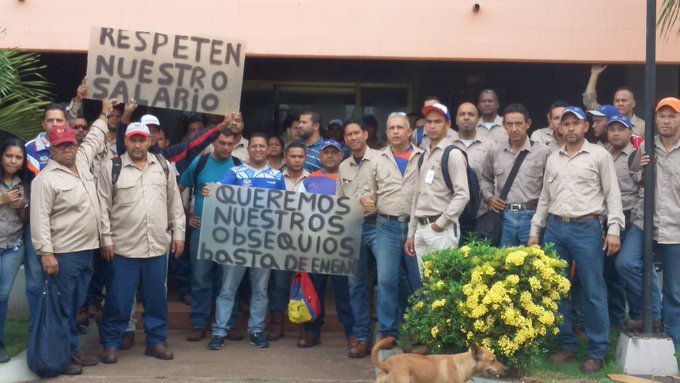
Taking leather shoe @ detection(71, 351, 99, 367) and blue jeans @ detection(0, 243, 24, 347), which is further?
leather shoe @ detection(71, 351, 99, 367)

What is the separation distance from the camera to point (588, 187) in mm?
7875

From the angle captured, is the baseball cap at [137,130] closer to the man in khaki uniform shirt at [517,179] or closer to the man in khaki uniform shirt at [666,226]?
the man in khaki uniform shirt at [517,179]

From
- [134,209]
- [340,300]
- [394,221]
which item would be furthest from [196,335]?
[394,221]

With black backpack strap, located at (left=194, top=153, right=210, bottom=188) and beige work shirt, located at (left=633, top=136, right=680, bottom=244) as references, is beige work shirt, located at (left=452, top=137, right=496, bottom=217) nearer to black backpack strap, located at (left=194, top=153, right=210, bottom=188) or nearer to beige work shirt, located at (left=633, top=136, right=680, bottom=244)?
beige work shirt, located at (left=633, top=136, right=680, bottom=244)

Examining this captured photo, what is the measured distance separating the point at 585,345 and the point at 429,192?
6.51 feet

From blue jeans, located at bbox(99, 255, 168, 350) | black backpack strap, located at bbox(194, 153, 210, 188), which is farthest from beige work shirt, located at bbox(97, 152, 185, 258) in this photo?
black backpack strap, located at bbox(194, 153, 210, 188)

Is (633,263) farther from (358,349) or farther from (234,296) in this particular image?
(234,296)

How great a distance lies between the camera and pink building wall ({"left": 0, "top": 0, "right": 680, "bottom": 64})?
10.8 m

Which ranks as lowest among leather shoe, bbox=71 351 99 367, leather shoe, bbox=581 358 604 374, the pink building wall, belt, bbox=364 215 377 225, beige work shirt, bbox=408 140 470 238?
leather shoe, bbox=71 351 99 367

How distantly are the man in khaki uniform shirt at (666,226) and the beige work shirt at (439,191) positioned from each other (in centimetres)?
147

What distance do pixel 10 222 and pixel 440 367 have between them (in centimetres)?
367

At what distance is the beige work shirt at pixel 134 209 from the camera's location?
849 centimetres

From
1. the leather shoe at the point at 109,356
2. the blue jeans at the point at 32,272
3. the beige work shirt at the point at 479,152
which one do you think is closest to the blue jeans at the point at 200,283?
the leather shoe at the point at 109,356

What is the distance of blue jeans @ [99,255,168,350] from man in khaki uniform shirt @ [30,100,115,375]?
1.26 feet
